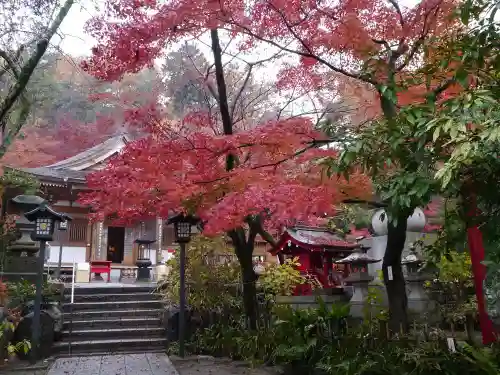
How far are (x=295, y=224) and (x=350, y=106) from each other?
354cm

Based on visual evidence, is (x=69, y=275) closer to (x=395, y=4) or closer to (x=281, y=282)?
(x=281, y=282)

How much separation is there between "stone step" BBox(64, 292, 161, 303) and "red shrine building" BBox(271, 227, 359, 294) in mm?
3708

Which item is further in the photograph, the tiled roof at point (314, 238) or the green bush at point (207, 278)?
the tiled roof at point (314, 238)

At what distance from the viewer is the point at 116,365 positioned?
26.3 feet

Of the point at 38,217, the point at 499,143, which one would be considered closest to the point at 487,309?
the point at 499,143

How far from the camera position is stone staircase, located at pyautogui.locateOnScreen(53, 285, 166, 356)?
9.42 metres

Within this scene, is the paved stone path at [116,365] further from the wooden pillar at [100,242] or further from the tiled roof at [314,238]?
the wooden pillar at [100,242]

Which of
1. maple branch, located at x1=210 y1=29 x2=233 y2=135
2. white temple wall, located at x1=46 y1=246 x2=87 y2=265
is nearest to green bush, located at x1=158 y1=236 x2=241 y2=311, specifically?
maple branch, located at x1=210 y1=29 x2=233 y2=135

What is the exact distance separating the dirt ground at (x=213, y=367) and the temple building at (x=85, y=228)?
9.16 m

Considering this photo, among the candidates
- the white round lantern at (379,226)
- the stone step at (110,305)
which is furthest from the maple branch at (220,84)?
the white round lantern at (379,226)

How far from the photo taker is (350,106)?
9430 millimetres

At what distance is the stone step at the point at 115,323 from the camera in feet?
33.4

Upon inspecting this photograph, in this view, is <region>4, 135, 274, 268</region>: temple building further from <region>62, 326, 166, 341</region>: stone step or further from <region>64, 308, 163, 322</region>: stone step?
<region>62, 326, 166, 341</region>: stone step

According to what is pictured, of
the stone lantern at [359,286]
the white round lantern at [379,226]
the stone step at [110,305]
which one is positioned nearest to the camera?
the stone lantern at [359,286]
